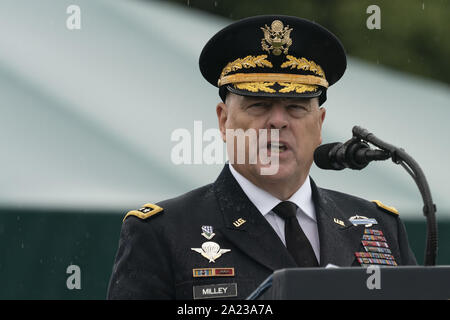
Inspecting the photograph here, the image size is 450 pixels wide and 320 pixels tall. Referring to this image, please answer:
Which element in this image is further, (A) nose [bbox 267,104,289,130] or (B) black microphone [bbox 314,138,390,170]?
(A) nose [bbox 267,104,289,130]

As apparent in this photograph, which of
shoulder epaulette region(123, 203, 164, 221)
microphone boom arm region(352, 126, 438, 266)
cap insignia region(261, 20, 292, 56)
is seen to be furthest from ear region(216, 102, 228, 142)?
microphone boom arm region(352, 126, 438, 266)

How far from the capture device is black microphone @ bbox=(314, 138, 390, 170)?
233 cm

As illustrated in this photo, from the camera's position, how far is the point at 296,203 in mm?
3203

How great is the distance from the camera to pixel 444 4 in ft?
23.1

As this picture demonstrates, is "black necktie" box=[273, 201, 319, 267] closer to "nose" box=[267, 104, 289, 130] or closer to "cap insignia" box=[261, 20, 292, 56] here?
"nose" box=[267, 104, 289, 130]

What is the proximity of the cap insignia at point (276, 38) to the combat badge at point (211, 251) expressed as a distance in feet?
2.62

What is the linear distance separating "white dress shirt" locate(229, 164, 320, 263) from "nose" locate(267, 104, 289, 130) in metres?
0.29

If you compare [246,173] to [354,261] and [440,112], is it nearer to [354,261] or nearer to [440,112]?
[354,261]

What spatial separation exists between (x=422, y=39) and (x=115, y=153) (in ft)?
12.2

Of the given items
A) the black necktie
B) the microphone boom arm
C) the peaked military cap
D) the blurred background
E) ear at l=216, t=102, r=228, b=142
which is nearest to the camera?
the microphone boom arm

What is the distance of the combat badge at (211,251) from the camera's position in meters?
3.04

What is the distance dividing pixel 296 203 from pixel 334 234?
0.19 meters

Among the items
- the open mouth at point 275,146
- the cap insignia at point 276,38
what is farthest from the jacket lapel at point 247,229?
the cap insignia at point 276,38

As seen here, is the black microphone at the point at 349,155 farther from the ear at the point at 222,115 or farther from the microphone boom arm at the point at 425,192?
the ear at the point at 222,115
